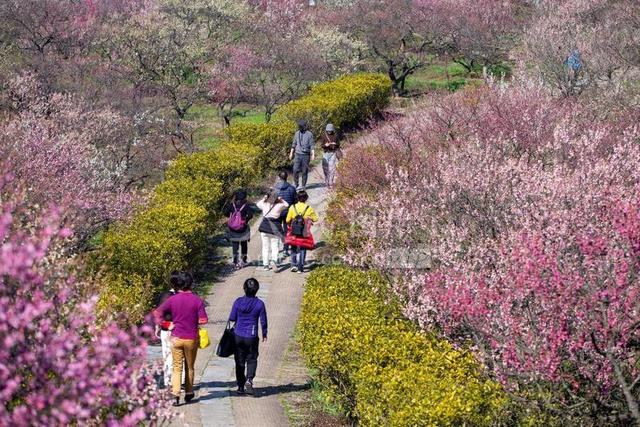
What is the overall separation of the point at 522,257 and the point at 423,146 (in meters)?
11.6

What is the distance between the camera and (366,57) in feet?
157

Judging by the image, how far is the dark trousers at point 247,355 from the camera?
43.1 ft

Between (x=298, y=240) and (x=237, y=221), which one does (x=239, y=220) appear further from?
(x=298, y=240)

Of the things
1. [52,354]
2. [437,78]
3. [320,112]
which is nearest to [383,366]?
[52,354]

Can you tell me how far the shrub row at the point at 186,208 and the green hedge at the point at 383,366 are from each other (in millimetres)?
2418

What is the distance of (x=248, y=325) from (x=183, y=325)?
1062 millimetres

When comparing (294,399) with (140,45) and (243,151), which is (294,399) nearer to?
(243,151)

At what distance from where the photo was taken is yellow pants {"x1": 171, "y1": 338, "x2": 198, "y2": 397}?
40.7 ft

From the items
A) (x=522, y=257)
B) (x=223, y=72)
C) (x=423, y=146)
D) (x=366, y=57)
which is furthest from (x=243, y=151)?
(x=366, y=57)

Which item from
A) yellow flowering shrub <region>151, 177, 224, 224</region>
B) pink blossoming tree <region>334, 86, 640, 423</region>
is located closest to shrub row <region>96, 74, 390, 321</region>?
yellow flowering shrub <region>151, 177, 224, 224</region>

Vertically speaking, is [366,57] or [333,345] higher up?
[366,57]

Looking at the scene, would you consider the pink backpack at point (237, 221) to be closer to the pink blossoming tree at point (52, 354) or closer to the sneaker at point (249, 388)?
the sneaker at point (249, 388)

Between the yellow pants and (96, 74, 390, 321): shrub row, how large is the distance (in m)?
0.69

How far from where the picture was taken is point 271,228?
1948 centimetres
